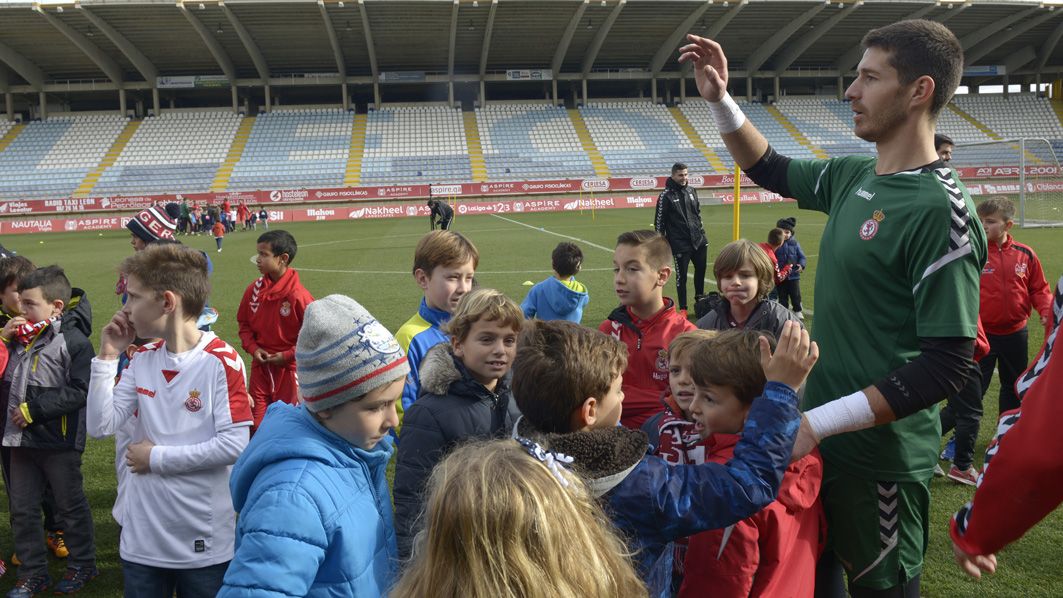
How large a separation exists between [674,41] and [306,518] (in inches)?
1846

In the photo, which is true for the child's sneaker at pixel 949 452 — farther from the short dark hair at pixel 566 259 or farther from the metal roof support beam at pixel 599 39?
the metal roof support beam at pixel 599 39

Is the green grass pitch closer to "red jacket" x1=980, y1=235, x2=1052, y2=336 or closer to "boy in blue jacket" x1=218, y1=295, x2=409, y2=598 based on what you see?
"red jacket" x1=980, y1=235, x2=1052, y2=336

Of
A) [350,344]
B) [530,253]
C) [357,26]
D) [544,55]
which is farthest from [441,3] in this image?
[350,344]

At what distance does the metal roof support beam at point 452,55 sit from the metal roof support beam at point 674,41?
41.1ft

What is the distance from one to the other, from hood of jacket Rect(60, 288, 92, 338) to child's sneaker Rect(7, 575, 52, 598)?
1311 millimetres

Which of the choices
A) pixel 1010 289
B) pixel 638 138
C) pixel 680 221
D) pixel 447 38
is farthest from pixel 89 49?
pixel 1010 289

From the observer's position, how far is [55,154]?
43.7 m

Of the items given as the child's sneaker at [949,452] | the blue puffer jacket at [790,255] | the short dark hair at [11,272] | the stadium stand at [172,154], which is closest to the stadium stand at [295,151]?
the stadium stand at [172,154]

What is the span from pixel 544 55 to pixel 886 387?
1912 inches

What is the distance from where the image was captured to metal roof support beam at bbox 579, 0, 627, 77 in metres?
40.8

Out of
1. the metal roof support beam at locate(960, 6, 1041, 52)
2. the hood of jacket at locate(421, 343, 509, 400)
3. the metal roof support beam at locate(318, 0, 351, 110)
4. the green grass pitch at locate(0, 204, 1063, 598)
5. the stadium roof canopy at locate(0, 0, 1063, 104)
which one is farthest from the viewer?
the metal roof support beam at locate(960, 6, 1041, 52)

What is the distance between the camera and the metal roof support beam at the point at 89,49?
123ft

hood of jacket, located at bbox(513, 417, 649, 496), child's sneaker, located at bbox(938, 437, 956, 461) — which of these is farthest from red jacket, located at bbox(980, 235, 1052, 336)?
hood of jacket, located at bbox(513, 417, 649, 496)

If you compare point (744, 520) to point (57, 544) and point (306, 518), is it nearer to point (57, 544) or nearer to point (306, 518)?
point (306, 518)
